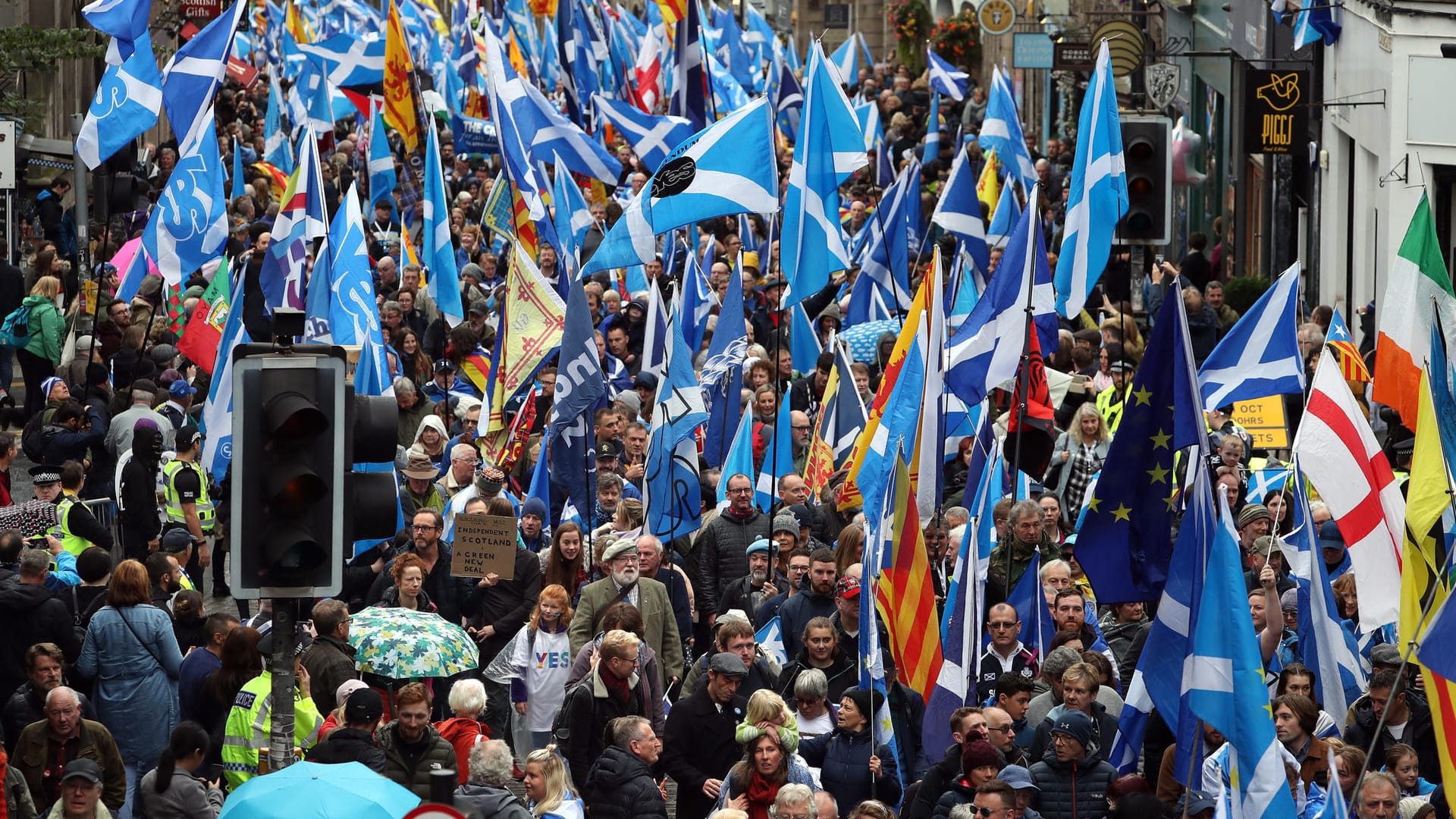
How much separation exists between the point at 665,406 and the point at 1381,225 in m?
11.9

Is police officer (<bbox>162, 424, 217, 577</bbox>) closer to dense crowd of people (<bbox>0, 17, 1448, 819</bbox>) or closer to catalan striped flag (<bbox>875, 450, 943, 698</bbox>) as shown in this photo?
dense crowd of people (<bbox>0, 17, 1448, 819</bbox>)

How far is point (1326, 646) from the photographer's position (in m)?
11.1

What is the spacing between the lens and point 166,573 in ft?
40.6

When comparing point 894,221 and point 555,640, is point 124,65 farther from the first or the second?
point 555,640

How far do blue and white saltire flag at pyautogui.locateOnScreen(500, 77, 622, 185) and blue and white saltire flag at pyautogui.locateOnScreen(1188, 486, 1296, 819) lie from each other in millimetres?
11399

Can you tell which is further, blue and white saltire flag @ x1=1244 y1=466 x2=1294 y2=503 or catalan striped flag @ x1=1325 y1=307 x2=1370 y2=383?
catalan striped flag @ x1=1325 y1=307 x2=1370 y2=383

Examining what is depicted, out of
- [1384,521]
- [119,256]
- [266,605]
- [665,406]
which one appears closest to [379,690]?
[266,605]

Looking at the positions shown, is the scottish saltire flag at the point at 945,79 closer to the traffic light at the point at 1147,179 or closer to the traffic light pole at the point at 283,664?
the traffic light at the point at 1147,179

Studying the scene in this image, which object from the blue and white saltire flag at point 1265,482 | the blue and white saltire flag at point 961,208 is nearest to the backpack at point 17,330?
the blue and white saltire flag at point 961,208

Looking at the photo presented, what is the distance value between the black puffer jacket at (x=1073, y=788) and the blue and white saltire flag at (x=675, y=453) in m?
4.85

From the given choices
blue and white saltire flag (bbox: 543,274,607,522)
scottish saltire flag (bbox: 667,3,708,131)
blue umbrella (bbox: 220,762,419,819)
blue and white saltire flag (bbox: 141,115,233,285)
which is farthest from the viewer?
scottish saltire flag (bbox: 667,3,708,131)

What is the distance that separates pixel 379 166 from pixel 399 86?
96 cm

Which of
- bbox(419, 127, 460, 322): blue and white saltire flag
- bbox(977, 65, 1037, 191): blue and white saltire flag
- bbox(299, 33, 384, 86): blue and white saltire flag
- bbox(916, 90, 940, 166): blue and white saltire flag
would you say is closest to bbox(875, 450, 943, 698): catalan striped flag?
bbox(419, 127, 460, 322): blue and white saltire flag

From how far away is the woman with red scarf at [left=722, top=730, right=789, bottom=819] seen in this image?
9.82 m
